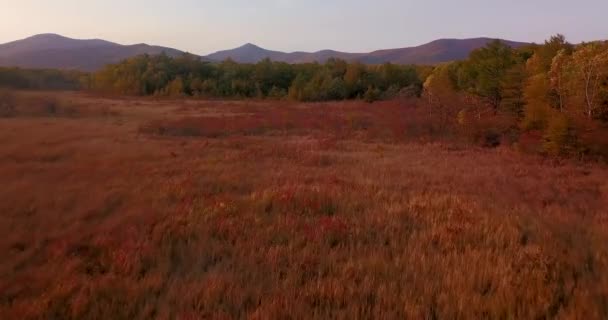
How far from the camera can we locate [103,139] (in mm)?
16156

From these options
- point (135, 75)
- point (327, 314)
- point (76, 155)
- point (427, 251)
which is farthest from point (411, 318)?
point (135, 75)

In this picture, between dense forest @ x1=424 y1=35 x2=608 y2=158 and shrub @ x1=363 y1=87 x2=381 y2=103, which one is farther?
shrub @ x1=363 y1=87 x2=381 y2=103

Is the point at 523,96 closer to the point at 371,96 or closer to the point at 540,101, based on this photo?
the point at 540,101

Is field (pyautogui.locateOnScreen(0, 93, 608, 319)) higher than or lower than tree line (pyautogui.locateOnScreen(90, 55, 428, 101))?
lower

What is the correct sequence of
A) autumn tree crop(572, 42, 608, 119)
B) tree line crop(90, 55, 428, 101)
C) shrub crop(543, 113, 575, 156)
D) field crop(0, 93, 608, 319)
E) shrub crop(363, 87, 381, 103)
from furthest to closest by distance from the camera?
1. tree line crop(90, 55, 428, 101)
2. shrub crop(363, 87, 381, 103)
3. shrub crop(543, 113, 575, 156)
4. autumn tree crop(572, 42, 608, 119)
5. field crop(0, 93, 608, 319)

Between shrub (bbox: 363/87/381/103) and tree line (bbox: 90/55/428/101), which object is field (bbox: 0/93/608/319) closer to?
shrub (bbox: 363/87/381/103)

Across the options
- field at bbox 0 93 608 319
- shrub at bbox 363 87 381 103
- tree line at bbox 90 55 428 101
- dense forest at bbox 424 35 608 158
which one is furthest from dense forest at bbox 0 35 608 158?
field at bbox 0 93 608 319

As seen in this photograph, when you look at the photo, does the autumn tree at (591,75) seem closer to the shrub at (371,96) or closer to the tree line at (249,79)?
the shrub at (371,96)

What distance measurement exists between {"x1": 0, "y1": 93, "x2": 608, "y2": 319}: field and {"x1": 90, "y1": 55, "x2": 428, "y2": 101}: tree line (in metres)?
39.1

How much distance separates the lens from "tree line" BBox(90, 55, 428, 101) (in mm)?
52469

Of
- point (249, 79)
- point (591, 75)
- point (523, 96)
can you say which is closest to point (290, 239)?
point (591, 75)

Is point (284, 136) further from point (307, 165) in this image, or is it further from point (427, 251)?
point (427, 251)

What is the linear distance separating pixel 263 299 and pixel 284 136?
17.8 metres

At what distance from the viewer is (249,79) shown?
58000mm
